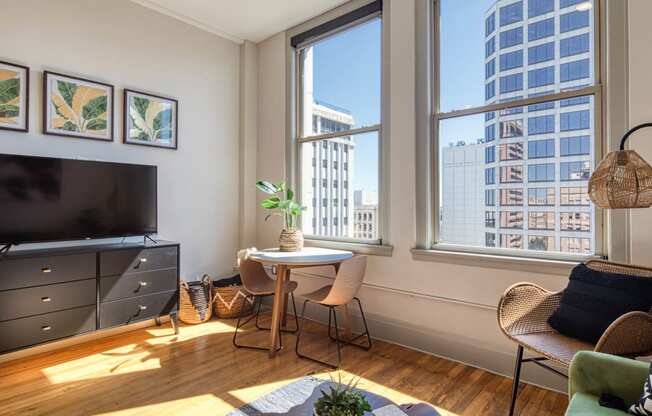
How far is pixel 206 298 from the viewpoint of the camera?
140 inches

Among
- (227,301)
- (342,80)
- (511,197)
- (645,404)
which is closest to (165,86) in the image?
(342,80)

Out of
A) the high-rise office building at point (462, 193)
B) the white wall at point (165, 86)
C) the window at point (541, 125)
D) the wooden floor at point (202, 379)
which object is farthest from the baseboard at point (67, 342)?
the window at point (541, 125)

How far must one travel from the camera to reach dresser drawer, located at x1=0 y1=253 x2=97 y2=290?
7.65ft

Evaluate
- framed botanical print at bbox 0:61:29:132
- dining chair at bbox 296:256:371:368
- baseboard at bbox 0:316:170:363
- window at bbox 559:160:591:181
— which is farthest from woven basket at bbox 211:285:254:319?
window at bbox 559:160:591:181

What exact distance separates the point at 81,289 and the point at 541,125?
3.41 meters

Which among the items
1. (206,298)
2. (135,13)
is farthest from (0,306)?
(135,13)

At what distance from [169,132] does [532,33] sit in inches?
125

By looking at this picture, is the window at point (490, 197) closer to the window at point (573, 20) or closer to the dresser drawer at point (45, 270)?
the window at point (573, 20)

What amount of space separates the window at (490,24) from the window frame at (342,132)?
0.79m

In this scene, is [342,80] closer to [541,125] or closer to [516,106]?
[516,106]

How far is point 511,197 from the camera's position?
252cm

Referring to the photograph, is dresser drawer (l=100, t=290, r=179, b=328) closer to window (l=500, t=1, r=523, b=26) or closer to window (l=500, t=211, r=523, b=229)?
window (l=500, t=211, r=523, b=229)

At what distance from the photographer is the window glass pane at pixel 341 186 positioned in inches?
131

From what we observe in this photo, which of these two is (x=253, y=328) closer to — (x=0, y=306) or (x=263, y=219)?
(x=263, y=219)
